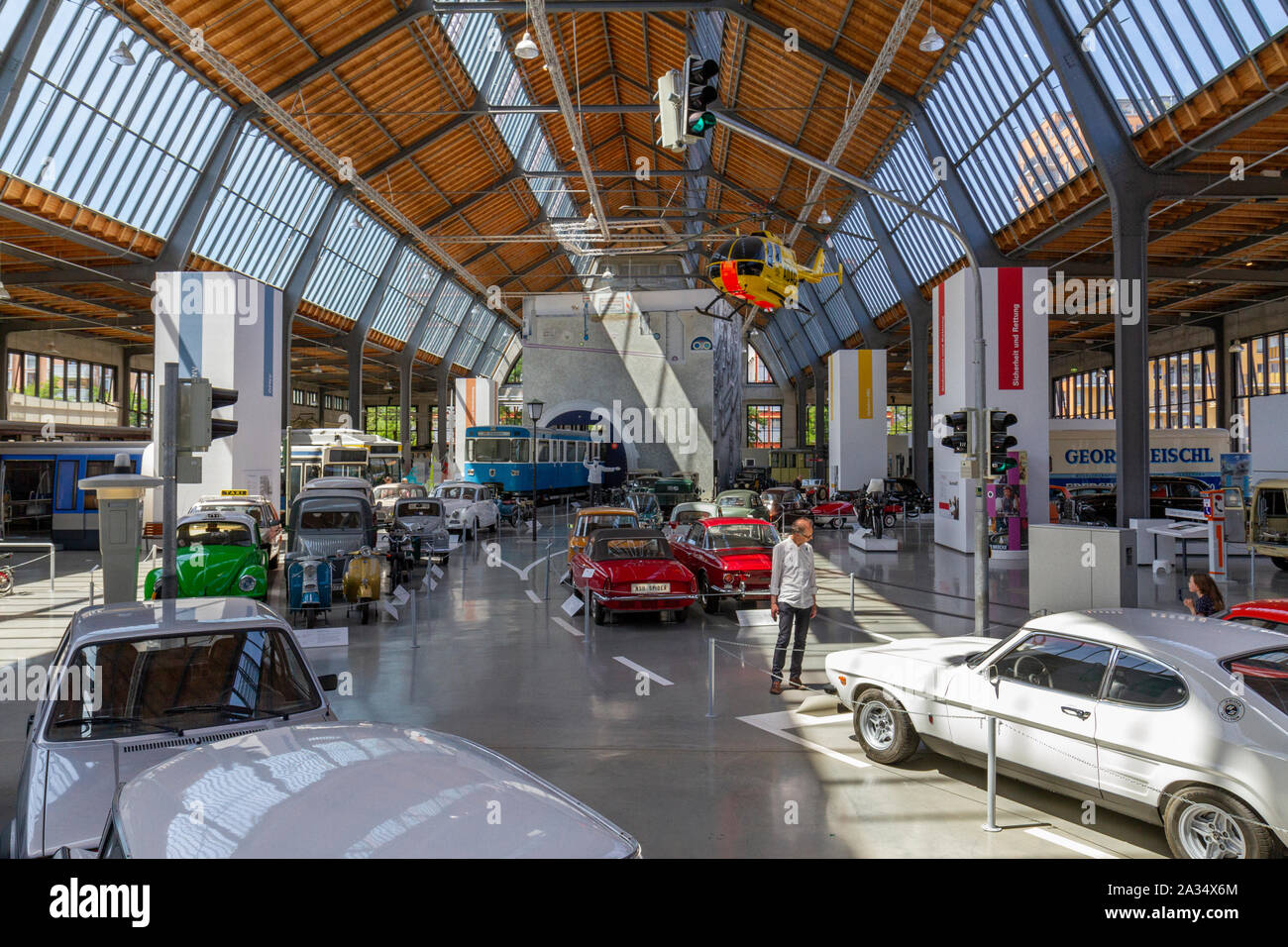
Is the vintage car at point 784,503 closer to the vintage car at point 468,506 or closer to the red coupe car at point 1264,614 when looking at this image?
the vintage car at point 468,506

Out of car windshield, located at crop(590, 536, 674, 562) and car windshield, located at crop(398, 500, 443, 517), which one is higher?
car windshield, located at crop(398, 500, 443, 517)

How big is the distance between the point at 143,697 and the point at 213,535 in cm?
993

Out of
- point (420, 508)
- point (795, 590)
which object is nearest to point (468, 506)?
point (420, 508)

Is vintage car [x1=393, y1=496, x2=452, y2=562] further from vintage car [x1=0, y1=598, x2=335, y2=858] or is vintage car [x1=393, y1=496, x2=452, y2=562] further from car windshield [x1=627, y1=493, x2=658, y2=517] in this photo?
vintage car [x1=0, y1=598, x2=335, y2=858]

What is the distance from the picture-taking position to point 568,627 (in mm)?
12992

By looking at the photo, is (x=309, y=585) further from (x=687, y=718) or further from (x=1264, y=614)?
(x=1264, y=614)

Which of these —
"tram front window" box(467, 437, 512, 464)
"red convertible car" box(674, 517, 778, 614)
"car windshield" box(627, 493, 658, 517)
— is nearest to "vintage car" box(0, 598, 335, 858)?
"red convertible car" box(674, 517, 778, 614)

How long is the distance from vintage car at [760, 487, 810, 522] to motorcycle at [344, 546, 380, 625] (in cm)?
1519

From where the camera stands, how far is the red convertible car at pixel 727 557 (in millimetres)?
13844

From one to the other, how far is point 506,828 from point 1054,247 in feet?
99.7

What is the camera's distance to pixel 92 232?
24.8m

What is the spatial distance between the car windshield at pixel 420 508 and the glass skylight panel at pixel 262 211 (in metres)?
12.9

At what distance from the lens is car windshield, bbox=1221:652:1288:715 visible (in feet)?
16.3

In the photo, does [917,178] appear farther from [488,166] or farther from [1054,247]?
[488,166]
